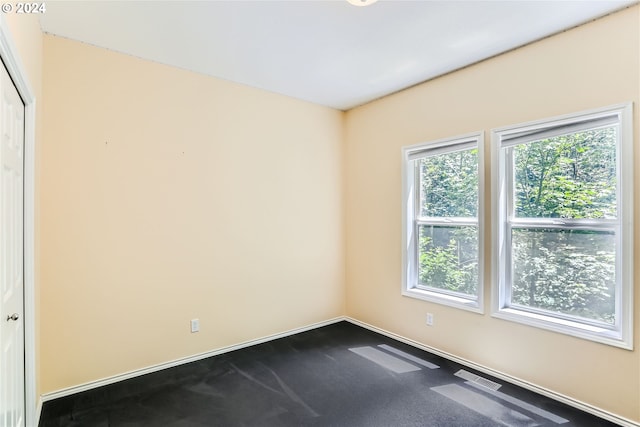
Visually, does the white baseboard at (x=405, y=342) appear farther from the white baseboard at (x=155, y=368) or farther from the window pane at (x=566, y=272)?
the window pane at (x=566, y=272)

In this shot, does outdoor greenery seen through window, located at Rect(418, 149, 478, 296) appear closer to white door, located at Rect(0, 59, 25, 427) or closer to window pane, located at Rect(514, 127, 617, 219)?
window pane, located at Rect(514, 127, 617, 219)

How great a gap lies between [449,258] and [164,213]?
2.70m

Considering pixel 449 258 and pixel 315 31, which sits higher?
pixel 315 31

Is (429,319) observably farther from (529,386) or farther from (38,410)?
(38,410)

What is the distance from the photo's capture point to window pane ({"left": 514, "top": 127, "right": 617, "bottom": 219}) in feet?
7.36

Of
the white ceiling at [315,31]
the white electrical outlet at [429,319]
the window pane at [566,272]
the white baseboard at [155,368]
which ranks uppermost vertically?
the white ceiling at [315,31]

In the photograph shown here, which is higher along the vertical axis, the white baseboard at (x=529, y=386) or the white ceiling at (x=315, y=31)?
the white ceiling at (x=315, y=31)

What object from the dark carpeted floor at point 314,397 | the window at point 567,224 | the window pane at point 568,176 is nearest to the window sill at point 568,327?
the window at point 567,224

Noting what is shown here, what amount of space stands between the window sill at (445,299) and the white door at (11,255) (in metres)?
3.04

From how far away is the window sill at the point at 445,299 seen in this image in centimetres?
288

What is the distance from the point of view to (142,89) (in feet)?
8.88

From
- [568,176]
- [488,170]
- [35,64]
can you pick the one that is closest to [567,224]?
[568,176]

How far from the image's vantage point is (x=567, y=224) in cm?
241

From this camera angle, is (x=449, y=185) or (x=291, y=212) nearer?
(x=449, y=185)
